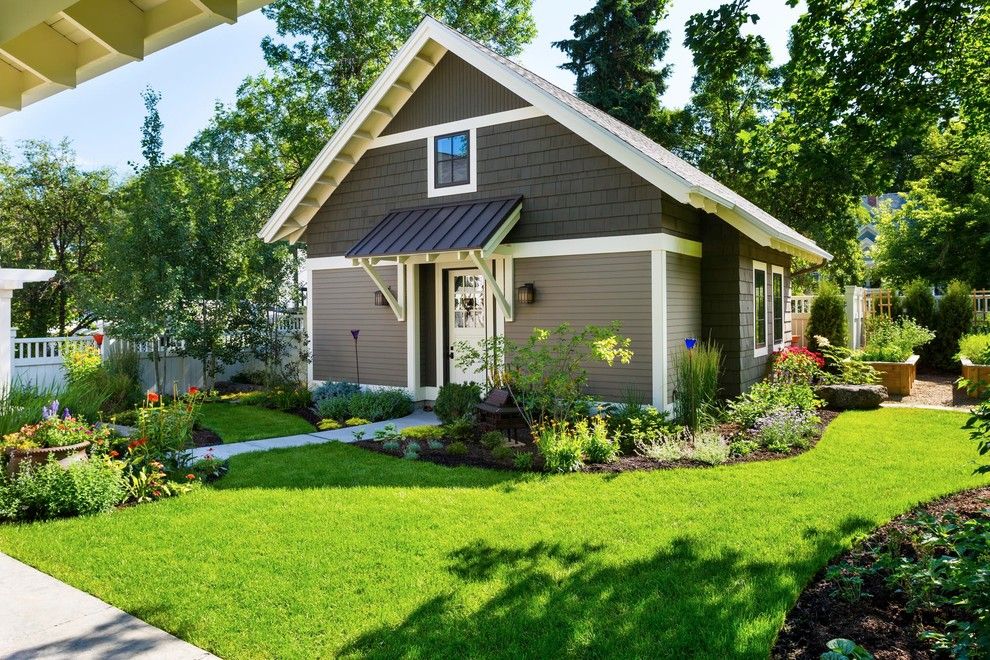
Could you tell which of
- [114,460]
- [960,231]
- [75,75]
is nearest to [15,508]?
[114,460]

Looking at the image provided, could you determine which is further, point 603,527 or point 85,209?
point 85,209

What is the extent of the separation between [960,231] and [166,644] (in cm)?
2144

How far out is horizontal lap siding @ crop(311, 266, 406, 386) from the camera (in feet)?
39.7

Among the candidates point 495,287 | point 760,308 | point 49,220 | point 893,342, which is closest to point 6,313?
point 495,287

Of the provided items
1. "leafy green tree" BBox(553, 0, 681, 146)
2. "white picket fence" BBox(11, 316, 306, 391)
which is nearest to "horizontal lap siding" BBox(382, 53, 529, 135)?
"white picket fence" BBox(11, 316, 306, 391)

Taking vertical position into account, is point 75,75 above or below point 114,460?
above

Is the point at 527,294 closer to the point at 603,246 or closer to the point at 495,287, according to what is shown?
the point at 495,287

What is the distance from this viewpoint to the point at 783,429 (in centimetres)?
848

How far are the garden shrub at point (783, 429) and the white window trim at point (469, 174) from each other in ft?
18.3

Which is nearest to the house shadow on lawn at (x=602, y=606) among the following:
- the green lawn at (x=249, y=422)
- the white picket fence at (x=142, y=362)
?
the green lawn at (x=249, y=422)

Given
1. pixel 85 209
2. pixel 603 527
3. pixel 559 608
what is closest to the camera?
pixel 559 608

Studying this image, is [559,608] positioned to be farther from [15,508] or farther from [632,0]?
[632,0]

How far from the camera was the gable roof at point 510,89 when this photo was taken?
934 centimetres

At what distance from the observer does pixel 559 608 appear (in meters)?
3.92
